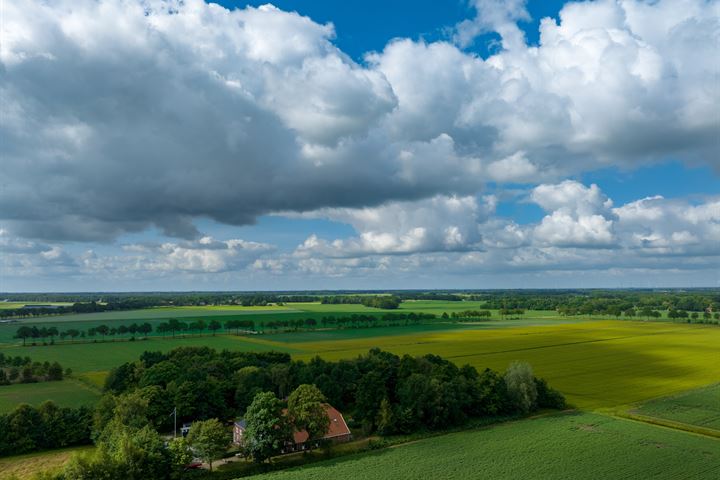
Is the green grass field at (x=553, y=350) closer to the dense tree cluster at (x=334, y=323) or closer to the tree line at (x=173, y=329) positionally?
the tree line at (x=173, y=329)

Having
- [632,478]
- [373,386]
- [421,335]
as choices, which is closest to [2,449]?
[373,386]

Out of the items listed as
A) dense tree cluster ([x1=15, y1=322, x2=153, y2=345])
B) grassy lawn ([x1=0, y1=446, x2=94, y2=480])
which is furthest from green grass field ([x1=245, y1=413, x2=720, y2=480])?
dense tree cluster ([x1=15, y1=322, x2=153, y2=345])

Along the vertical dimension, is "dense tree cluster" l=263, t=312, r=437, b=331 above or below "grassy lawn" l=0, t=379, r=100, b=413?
above

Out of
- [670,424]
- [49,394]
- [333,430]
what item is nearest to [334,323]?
[49,394]

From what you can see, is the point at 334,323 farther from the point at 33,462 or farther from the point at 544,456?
the point at 544,456

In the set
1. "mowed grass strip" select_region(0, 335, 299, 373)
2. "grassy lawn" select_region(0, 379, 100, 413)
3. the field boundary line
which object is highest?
"mowed grass strip" select_region(0, 335, 299, 373)

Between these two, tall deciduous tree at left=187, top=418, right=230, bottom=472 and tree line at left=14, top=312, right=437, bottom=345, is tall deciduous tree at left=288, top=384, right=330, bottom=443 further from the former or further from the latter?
tree line at left=14, top=312, right=437, bottom=345

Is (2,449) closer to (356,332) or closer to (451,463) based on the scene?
(451,463)
